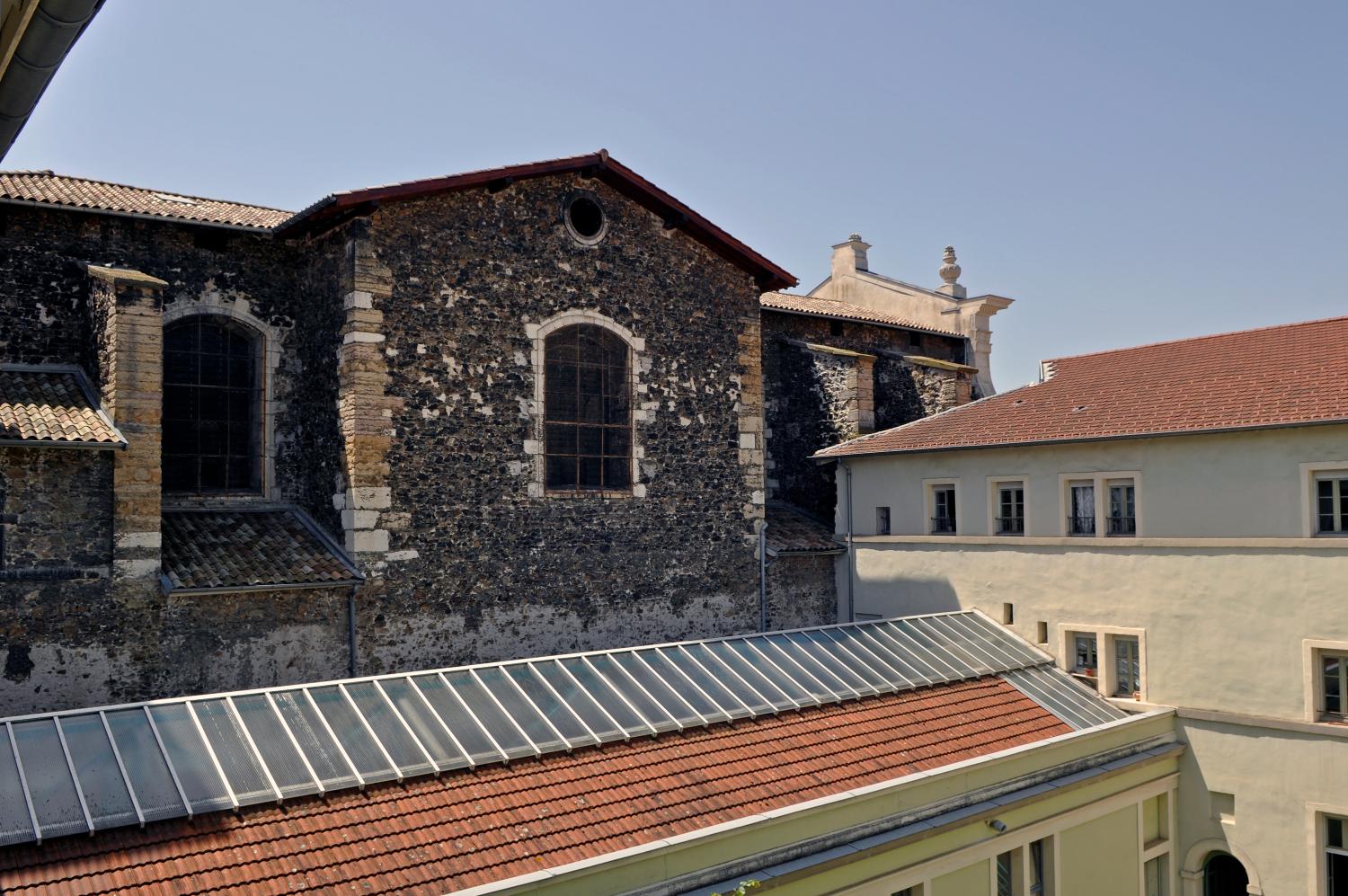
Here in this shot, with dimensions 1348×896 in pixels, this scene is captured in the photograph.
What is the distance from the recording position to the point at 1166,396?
15031 mm

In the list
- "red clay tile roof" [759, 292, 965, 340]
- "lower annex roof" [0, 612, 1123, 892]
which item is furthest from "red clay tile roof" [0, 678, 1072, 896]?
"red clay tile roof" [759, 292, 965, 340]

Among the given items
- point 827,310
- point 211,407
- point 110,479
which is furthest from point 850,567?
point 110,479

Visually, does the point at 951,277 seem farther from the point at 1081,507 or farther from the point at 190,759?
the point at 190,759

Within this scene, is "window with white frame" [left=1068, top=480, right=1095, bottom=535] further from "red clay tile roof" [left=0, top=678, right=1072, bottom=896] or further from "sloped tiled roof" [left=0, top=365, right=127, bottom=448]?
"sloped tiled roof" [left=0, top=365, right=127, bottom=448]

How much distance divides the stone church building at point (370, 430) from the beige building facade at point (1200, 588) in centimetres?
347

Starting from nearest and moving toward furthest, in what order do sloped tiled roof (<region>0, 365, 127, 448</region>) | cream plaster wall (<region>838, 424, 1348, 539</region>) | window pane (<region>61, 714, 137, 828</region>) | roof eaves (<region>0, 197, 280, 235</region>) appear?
window pane (<region>61, 714, 137, 828</region>), sloped tiled roof (<region>0, 365, 127, 448</region>), roof eaves (<region>0, 197, 280, 235</region>), cream plaster wall (<region>838, 424, 1348, 539</region>)

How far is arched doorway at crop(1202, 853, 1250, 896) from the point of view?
46.2ft

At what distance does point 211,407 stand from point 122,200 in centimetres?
291

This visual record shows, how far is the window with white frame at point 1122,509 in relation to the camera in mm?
14688

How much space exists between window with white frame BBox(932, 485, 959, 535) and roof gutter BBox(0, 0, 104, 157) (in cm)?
1535

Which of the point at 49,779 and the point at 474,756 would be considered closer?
the point at 49,779

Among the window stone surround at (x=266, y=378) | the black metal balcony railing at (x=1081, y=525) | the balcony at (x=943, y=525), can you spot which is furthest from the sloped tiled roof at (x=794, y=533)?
the window stone surround at (x=266, y=378)

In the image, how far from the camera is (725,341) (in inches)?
659

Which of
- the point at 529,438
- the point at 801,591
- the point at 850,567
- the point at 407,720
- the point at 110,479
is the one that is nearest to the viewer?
the point at 407,720
